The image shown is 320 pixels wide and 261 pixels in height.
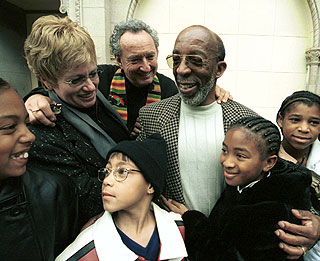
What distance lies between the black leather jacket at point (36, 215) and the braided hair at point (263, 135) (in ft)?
3.41

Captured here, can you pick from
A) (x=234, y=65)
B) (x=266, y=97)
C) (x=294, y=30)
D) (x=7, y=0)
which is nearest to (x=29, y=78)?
(x=7, y=0)

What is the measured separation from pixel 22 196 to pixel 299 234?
1427mm

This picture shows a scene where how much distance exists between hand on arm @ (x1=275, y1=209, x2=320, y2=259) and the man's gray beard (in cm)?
86

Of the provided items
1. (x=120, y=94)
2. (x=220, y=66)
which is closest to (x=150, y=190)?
(x=220, y=66)

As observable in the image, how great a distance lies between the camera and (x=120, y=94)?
2.22m

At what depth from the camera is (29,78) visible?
6883 mm

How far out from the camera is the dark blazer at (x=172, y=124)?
5.37 ft

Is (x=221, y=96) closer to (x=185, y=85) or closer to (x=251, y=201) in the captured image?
(x=185, y=85)

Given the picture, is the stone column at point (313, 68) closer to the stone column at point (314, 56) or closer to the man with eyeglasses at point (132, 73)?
the stone column at point (314, 56)

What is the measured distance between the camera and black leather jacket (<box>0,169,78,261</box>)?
970 mm

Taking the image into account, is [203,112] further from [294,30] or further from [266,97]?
[294,30]

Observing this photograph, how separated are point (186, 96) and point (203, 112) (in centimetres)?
17

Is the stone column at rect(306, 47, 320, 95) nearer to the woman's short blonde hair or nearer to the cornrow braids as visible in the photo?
the cornrow braids

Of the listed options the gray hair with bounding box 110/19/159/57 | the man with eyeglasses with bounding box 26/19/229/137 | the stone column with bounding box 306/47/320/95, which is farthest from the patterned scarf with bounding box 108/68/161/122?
the stone column with bounding box 306/47/320/95
